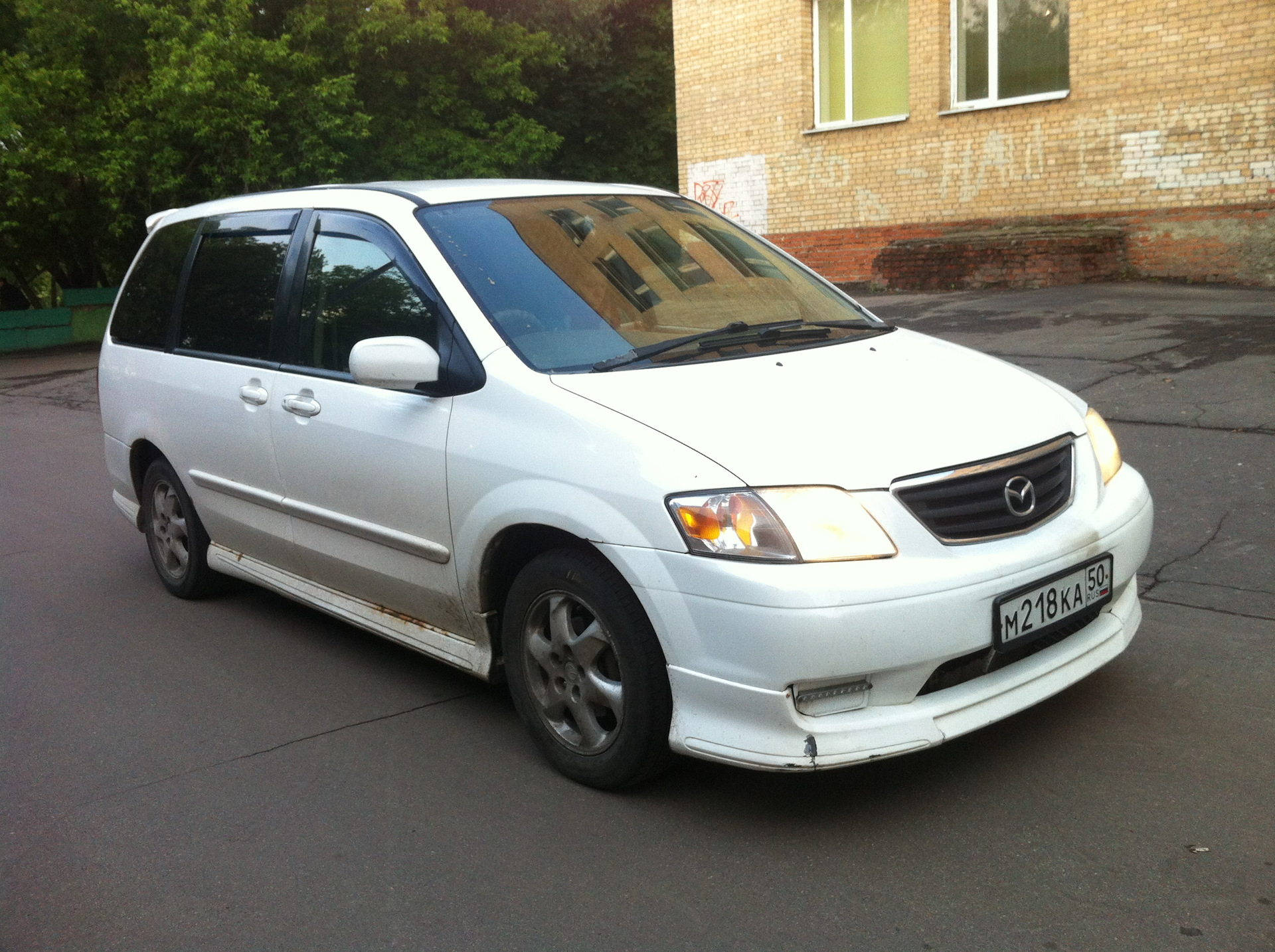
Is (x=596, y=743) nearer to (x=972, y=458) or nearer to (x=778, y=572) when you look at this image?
(x=778, y=572)

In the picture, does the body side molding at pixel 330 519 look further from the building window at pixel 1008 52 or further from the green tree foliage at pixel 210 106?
the green tree foliage at pixel 210 106

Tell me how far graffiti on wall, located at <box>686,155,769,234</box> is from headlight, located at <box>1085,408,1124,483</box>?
15.8 meters

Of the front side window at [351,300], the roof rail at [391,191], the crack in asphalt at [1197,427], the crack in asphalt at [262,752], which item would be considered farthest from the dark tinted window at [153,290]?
the crack in asphalt at [1197,427]

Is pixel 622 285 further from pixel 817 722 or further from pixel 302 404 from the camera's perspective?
pixel 817 722

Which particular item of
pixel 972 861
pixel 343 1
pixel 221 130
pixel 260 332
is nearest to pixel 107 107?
pixel 221 130

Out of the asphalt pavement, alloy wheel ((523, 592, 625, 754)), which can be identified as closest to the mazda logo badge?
the asphalt pavement

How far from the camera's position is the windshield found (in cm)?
398

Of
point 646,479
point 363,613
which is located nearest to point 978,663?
point 646,479

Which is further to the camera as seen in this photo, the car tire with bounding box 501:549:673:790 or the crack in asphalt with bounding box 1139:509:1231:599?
the crack in asphalt with bounding box 1139:509:1231:599

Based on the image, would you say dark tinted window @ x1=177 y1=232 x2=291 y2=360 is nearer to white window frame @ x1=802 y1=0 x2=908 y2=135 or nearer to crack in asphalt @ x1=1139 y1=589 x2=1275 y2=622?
crack in asphalt @ x1=1139 y1=589 x2=1275 y2=622

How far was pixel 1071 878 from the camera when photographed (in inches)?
118

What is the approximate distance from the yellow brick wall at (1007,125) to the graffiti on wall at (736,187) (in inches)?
5.6

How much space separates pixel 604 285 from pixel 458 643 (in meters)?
1.26

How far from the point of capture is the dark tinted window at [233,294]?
500cm
